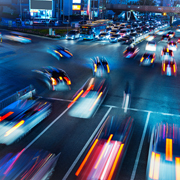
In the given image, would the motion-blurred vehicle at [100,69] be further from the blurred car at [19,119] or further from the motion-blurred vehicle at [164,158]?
the motion-blurred vehicle at [164,158]

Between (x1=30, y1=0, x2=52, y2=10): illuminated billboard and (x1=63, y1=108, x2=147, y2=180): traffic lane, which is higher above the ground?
(x1=30, y1=0, x2=52, y2=10): illuminated billboard

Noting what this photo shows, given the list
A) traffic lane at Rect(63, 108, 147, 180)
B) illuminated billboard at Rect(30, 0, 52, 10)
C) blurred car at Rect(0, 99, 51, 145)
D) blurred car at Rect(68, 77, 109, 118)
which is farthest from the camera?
illuminated billboard at Rect(30, 0, 52, 10)

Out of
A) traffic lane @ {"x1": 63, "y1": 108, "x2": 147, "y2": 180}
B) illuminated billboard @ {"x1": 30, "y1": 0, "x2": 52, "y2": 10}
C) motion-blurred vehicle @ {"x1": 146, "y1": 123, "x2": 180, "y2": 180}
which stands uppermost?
illuminated billboard @ {"x1": 30, "y1": 0, "x2": 52, "y2": 10}

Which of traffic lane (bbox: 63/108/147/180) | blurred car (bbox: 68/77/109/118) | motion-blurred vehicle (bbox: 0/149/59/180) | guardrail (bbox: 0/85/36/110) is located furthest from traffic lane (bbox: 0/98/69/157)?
traffic lane (bbox: 63/108/147/180)

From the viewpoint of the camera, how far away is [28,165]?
32.0 feet

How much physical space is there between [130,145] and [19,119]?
5722 millimetres

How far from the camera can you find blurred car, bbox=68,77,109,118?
15.6m

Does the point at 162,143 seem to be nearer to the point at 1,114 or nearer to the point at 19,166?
the point at 19,166

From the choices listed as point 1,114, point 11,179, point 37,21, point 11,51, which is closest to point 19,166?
point 11,179

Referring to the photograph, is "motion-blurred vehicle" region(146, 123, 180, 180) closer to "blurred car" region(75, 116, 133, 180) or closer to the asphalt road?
the asphalt road

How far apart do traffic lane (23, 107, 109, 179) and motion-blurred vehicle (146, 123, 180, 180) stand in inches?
129

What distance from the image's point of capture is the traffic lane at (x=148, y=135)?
996 centimetres

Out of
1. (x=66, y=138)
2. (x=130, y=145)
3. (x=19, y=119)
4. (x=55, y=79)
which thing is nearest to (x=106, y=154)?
(x=130, y=145)

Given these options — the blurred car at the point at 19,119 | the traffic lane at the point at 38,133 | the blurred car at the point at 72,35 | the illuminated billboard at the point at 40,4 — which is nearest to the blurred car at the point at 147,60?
the traffic lane at the point at 38,133
